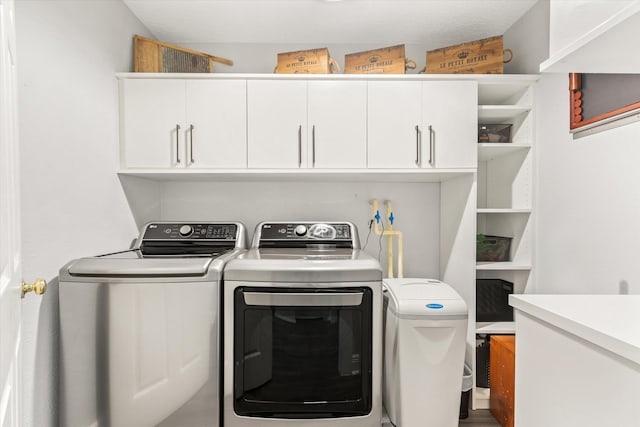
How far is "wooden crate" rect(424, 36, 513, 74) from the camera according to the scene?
2227 mm

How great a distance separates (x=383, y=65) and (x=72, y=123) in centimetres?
166

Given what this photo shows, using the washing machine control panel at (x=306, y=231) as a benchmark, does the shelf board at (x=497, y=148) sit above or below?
above

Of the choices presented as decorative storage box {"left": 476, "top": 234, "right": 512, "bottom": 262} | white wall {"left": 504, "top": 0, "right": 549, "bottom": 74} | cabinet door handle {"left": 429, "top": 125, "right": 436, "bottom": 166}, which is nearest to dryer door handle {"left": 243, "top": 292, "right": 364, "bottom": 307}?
cabinet door handle {"left": 429, "top": 125, "right": 436, "bottom": 166}

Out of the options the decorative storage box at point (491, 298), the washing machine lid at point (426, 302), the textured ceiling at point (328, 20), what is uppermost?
the textured ceiling at point (328, 20)

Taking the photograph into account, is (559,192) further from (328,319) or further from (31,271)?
(31,271)

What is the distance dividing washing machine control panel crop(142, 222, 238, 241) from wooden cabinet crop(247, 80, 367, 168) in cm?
46

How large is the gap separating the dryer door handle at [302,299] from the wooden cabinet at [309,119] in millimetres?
800

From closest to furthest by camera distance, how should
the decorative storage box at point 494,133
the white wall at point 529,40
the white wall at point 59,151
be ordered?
the white wall at point 59,151 < the white wall at point 529,40 < the decorative storage box at point 494,133

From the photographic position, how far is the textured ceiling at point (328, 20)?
7.04 feet

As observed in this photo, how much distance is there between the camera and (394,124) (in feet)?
7.13

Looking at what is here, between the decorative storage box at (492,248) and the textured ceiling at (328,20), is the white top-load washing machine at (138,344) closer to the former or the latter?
the textured ceiling at (328,20)

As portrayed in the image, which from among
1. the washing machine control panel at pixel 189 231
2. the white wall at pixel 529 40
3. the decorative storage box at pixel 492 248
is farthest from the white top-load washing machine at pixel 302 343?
the white wall at pixel 529 40

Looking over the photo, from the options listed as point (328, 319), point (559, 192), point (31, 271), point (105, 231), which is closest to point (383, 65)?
point (559, 192)

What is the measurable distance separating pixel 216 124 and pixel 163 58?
1.81 ft
